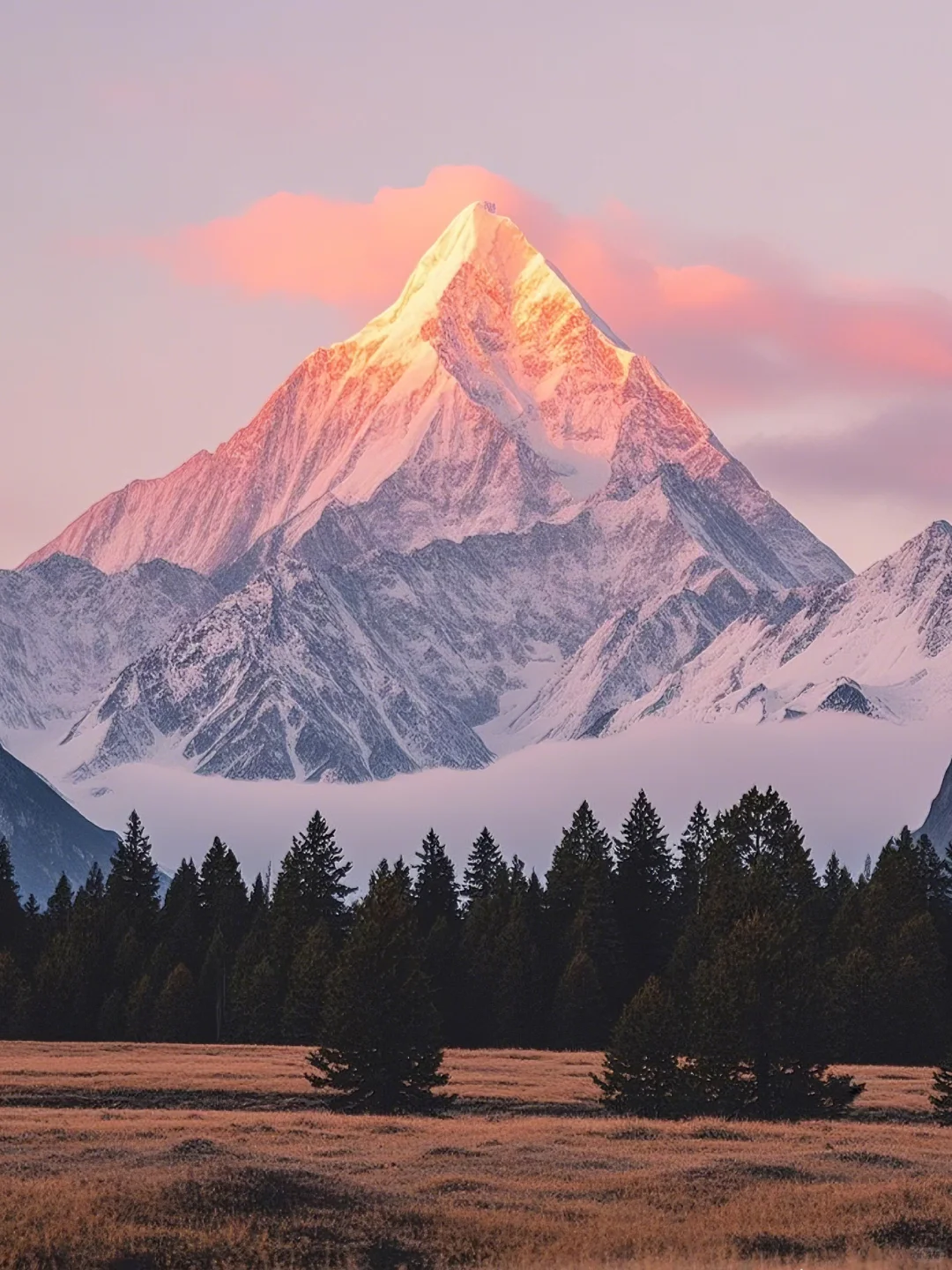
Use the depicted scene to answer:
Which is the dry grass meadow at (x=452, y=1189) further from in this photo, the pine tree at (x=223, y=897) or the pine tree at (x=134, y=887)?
the pine tree at (x=134, y=887)

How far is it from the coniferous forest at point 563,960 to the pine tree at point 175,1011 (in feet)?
0.44

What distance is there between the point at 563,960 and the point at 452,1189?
7159 centimetres

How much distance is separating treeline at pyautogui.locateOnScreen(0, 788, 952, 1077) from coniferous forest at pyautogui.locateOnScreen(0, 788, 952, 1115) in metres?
0.19

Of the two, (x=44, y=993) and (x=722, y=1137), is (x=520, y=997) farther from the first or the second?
(x=722, y=1137)

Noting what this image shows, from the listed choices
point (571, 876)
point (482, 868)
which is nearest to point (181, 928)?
point (571, 876)

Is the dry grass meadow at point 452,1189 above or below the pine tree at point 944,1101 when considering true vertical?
below

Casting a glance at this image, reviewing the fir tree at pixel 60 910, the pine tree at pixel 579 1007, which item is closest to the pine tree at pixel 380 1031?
the pine tree at pixel 579 1007

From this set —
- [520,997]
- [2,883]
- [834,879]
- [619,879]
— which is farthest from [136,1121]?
[834,879]

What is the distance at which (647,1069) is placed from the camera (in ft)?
232

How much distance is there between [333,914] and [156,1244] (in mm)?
92974

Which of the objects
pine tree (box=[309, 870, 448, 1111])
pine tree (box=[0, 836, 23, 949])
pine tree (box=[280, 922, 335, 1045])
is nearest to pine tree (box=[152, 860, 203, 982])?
pine tree (box=[0, 836, 23, 949])

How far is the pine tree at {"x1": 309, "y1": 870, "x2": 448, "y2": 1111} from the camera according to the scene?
7019 cm

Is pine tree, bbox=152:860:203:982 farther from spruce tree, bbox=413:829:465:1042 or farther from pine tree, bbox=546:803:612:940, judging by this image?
pine tree, bbox=546:803:612:940

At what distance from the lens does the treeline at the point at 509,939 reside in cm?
10100
